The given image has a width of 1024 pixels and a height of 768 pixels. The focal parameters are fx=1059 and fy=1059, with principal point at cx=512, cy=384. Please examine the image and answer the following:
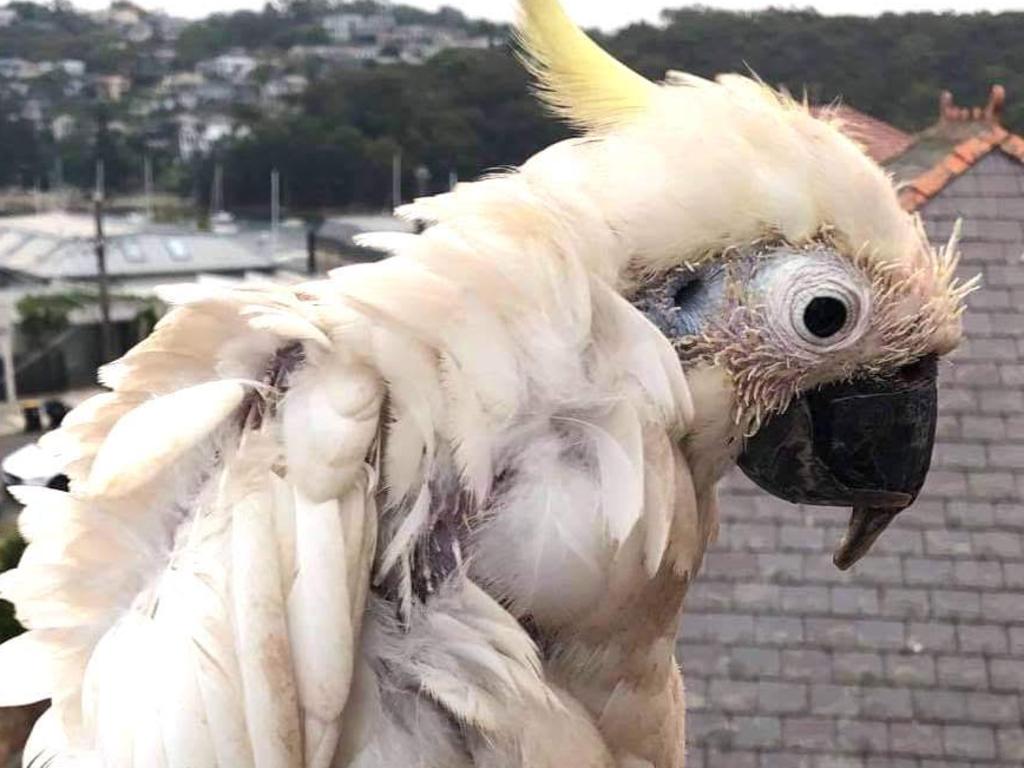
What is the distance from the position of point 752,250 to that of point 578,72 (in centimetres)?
26

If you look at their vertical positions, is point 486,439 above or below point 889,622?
above

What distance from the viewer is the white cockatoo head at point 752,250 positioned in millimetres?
→ 1059

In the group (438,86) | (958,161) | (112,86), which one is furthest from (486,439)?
(112,86)

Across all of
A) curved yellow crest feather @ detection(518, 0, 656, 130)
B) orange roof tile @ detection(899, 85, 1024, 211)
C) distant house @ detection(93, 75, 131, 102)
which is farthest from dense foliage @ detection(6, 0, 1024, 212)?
distant house @ detection(93, 75, 131, 102)

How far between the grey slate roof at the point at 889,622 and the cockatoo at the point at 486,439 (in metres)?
1.52

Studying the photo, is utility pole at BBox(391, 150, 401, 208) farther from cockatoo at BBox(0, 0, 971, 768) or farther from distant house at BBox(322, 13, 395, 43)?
cockatoo at BBox(0, 0, 971, 768)

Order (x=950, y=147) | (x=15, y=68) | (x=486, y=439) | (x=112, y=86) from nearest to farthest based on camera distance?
1. (x=486, y=439)
2. (x=950, y=147)
3. (x=15, y=68)
4. (x=112, y=86)

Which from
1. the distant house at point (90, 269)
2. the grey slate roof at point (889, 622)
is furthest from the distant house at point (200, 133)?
the grey slate roof at point (889, 622)

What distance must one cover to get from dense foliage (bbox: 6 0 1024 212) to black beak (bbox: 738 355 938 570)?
405 millimetres

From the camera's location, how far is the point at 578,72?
1111 millimetres

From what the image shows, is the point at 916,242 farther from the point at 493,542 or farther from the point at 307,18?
the point at 307,18

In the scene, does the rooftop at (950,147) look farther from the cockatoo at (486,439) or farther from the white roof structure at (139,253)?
the white roof structure at (139,253)

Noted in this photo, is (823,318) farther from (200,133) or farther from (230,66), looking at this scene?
(230,66)

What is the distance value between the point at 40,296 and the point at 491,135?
26.6 feet
